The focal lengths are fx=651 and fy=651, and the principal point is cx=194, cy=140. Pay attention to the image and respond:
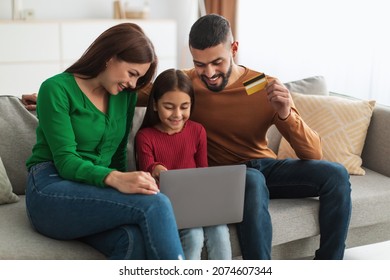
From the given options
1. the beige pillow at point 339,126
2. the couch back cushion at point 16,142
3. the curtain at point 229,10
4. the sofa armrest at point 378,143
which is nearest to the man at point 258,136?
the beige pillow at point 339,126

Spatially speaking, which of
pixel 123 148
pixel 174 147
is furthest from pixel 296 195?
pixel 123 148

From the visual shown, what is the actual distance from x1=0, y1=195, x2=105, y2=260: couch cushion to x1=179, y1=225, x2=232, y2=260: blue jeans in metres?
0.27

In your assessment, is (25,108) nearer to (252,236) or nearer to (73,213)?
(73,213)

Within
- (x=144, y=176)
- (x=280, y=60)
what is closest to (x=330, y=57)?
(x=280, y=60)

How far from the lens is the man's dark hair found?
2.24 metres

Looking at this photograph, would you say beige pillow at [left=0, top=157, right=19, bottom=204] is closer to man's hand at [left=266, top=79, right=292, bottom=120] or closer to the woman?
the woman

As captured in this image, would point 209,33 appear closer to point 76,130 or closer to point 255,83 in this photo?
point 255,83

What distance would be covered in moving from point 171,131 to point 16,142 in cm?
57

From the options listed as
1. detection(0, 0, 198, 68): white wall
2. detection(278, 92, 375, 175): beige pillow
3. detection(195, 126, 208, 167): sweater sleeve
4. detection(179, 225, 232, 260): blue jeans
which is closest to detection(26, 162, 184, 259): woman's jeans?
detection(179, 225, 232, 260): blue jeans

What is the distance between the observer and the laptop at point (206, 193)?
1.92 m

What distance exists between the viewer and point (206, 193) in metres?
1.98

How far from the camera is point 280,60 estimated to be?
461 centimetres
